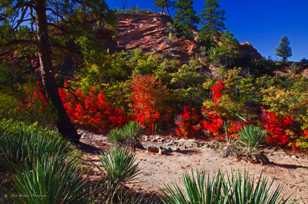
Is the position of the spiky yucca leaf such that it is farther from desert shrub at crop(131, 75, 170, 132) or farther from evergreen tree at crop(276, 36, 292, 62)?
evergreen tree at crop(276, 36, 292, 62)

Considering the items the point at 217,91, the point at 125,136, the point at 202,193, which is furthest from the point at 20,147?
the point at 217,91

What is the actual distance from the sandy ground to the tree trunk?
3.16 metres

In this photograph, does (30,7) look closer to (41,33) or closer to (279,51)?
(41,33)

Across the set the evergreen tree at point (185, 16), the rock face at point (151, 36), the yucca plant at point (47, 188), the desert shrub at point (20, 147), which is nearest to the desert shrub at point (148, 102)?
the rock face at point (151, 36)

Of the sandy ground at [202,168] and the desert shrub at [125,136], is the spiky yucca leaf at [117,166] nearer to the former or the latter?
the sandy ground at [202,168]

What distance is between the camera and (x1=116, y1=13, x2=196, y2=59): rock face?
130 feet

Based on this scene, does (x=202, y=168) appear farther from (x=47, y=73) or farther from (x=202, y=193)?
(x=202, y=193)

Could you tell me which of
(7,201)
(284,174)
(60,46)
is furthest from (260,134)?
(7,201)

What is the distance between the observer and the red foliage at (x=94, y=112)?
71.0 feet

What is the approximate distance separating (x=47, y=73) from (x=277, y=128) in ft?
50.1

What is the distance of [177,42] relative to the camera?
41125mm

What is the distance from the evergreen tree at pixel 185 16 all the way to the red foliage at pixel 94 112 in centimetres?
2554

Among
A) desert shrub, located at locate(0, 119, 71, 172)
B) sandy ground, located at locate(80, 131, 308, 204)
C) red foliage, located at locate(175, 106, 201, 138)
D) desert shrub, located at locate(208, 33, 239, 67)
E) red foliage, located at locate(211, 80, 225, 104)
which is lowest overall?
sandy ground, located at locate(80, 131, 308, 204)

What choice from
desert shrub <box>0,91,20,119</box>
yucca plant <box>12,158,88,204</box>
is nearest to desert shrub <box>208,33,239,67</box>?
desert shrub <box>0,91,20,119</box>
